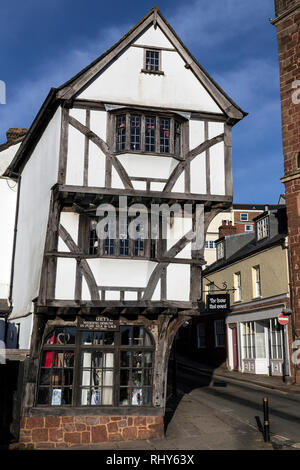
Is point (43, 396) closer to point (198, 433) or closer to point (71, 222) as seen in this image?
point (198, 433)

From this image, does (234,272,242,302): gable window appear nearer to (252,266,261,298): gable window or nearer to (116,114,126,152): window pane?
(252,266,261,298): gable window

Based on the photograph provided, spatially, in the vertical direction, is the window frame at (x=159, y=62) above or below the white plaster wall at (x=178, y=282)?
above

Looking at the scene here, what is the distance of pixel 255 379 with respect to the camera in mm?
26109

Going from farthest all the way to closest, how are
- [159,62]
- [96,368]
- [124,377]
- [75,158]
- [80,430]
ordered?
[159,62]
[75,158]
[124,377]
[96,368]
[80,430]

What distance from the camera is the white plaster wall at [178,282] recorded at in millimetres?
14469

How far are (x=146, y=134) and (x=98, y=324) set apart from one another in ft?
19.2

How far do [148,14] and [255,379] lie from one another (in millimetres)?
18852

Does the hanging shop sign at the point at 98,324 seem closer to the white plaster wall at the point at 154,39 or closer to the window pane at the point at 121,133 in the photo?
the window pane at the point at 121,133

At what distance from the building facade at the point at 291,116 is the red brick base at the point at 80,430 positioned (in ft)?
41.7

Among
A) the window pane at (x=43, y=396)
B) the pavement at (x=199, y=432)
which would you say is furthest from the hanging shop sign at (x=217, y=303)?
the window pane at (x=43, y=396)

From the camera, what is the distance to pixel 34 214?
17.0 metres

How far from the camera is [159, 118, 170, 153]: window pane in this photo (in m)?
15.1

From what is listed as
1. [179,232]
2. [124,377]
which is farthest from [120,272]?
[124,377]

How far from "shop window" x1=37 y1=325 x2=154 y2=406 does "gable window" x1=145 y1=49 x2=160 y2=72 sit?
8.09 meters
